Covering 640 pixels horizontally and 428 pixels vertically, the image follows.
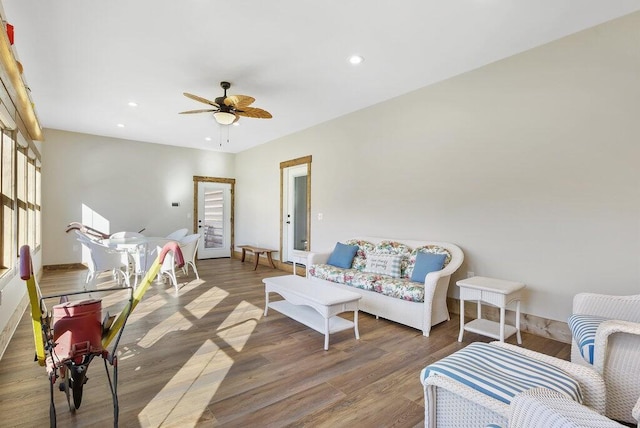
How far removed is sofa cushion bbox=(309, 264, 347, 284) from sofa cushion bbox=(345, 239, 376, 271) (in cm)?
26

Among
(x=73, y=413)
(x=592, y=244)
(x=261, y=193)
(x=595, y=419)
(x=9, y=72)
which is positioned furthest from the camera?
(x=261, y=193)

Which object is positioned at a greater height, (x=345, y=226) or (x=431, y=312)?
(x=345, y=226)

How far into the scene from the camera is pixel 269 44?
3.19 meters

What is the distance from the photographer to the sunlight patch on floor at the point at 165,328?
3068 millimetres

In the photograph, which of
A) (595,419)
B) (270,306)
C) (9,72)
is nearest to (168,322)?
(270,306)

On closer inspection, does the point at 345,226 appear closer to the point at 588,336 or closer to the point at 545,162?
the point at 545,162

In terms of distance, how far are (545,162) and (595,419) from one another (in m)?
3.02

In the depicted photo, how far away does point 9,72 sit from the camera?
266 centimetres

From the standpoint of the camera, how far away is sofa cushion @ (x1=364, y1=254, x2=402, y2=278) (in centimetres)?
400

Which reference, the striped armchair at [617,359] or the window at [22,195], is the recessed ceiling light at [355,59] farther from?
the window at [22,195]

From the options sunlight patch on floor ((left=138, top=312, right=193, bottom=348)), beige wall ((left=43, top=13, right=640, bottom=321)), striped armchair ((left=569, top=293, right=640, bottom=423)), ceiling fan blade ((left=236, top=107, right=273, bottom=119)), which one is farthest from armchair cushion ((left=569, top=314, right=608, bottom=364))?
ceiling fan blade ((left=236, top=107, right=273, bottom=119))

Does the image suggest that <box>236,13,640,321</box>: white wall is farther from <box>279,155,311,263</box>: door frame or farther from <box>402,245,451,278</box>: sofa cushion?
<box>279,155,311,263</box>: door frame

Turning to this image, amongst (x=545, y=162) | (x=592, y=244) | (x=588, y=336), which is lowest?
(x=588, y=336)

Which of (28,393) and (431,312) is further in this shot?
(431,312)
